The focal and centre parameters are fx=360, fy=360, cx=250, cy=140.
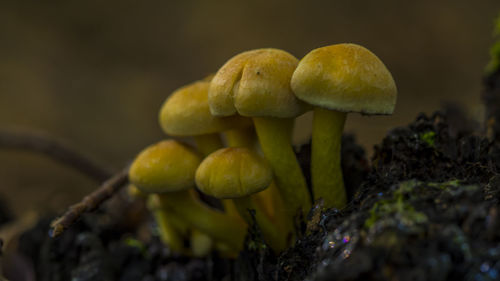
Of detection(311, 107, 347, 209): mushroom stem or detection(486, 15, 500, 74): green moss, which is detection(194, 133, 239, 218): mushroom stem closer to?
detection(311, 107, 347, 209): mushroom stem

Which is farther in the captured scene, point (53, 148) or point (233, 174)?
point (53, 148)

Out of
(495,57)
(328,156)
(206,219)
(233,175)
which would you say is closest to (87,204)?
(206,219)

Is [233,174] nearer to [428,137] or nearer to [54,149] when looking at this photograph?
[428,137]

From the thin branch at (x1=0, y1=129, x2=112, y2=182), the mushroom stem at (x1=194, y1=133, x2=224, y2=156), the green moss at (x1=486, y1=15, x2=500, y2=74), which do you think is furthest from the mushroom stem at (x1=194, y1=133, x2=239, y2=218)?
the thin branch at (x1=0, y1=129, x2=112, y2=182)

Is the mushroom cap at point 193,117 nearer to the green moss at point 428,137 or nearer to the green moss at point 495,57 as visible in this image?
the green moss at point 428,137

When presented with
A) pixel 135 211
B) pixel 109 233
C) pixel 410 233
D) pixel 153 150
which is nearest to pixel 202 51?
pixel 135 211

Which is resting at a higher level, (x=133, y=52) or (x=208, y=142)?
(x=133, y=52)
